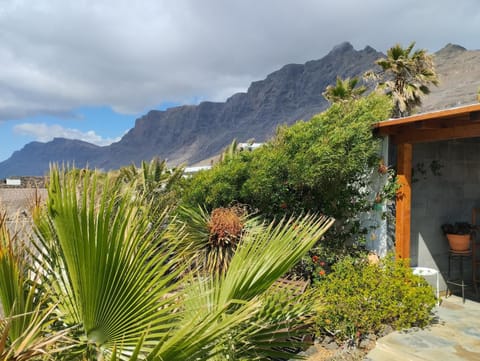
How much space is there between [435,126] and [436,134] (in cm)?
16

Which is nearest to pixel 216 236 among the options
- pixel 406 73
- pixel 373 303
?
pixel 373 303

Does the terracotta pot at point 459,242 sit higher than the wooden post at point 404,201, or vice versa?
the wooden post at point 404,201

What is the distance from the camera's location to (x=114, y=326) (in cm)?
152

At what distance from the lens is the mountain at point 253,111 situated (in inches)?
3496

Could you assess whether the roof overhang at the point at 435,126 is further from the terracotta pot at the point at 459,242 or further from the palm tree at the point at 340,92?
the palm tree at the point at 340,92

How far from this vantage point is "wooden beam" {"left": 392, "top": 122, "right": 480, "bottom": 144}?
4559 millimetres

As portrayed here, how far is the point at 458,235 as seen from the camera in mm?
5719

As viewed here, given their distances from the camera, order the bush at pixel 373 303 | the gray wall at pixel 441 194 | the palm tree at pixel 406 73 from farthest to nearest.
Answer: the palm tree at pixel 406 73
the gray wall at pixel 441 194
the bush at pixel 373 303

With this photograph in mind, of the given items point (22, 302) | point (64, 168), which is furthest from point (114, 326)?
point (64, 168)

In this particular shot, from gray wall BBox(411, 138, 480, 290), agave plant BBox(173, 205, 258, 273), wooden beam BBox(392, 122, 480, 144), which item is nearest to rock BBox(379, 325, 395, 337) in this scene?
gray wall BBox(411, 138, 480, 290)

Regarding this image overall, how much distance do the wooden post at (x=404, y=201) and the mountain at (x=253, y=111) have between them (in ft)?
213

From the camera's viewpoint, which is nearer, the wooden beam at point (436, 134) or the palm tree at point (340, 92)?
the wooden beam at point (436, 134)

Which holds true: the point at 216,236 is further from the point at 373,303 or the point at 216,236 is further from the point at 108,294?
the point at 108,294

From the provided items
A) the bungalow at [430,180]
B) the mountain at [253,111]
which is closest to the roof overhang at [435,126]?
the bungalow at [430,180]
